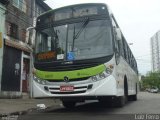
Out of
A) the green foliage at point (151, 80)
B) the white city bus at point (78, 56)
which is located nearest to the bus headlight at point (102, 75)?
the white city bus at point (78, 56)

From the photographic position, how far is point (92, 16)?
12406 millimetres

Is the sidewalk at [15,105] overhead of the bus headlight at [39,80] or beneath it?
beneath

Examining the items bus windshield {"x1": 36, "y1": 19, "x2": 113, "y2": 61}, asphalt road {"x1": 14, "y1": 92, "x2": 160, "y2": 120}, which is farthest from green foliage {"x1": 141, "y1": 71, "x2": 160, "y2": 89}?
bus windshield {"x1": 36, "y1": 19, "x2": 113, "y2": 61}

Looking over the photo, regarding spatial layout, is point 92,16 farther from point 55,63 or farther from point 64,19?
point 55,63

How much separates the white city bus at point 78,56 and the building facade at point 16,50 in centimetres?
1124

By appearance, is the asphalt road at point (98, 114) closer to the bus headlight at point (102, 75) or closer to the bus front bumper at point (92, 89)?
the bus front bumper at point (92, 89)

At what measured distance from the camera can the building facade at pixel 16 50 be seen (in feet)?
78.8

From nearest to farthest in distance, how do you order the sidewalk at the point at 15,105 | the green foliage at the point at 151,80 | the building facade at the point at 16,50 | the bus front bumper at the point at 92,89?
1. the bus front bumper at the point at 92,89
2. the sidewalk at the point at 15,105
3. the building facade at the point at 16,50
4. the green foliage at the point at 151,80

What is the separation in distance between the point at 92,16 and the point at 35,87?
3.11m

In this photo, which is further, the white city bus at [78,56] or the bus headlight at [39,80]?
the bus headlight at [39,80]

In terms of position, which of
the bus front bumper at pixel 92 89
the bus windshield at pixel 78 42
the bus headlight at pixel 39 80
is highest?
the bus windshield at pixel 78 42

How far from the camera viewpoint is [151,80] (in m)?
139

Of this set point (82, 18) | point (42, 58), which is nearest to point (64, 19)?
point (82, 18)

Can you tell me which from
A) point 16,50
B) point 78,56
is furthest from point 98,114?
point 16,50
